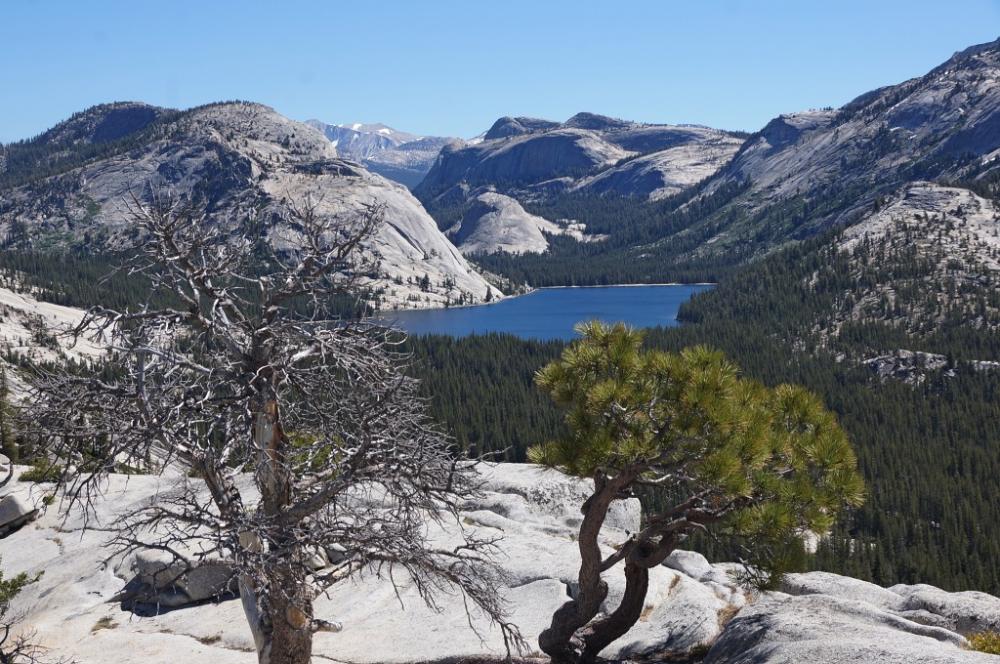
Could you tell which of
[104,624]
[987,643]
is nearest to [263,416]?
[987,643]

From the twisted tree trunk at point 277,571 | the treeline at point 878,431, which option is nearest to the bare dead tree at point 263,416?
the twisted tree trunk at point 277,571

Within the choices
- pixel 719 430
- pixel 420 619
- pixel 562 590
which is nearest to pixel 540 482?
pixel 562 590

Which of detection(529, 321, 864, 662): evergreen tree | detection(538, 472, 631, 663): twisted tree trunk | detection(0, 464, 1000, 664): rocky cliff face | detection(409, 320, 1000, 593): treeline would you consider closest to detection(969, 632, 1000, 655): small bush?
detection(0, 464, 1000, 664): rocky cliff face

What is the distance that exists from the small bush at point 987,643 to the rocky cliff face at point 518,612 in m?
0.24

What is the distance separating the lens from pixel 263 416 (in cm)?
1312

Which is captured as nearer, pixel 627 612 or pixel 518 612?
pixel 627 612

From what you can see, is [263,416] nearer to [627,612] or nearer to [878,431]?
[627,612]

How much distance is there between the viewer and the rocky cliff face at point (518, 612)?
15.4m

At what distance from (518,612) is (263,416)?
12.6 meters

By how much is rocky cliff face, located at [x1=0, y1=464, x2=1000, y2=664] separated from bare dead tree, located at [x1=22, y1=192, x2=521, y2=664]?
1371mm

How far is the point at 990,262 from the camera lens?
542 ft

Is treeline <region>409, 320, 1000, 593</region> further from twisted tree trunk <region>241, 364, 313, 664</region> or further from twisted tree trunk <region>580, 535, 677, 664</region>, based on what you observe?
twisted tree trunk <region>241, 364, 313, 664</region>

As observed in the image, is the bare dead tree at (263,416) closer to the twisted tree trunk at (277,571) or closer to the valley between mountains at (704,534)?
the twisted tree trunk at (277,571)

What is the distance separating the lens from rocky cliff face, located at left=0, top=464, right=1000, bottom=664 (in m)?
15.4
